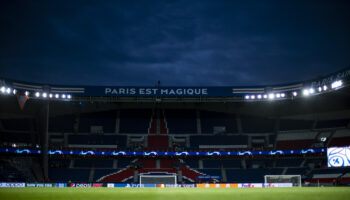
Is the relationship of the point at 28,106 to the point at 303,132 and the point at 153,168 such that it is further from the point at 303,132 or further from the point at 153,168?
the point at 303,132

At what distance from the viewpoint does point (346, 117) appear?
52.5m

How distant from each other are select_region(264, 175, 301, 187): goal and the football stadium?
14 cm

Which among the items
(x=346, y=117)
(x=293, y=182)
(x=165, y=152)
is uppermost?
(x=346, y=117)

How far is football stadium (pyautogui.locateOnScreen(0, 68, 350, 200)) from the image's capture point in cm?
4788

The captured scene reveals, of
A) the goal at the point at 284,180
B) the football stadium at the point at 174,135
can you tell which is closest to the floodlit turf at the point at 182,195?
the goal at the point at 284,180

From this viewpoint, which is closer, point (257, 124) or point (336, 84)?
point (336, 84)

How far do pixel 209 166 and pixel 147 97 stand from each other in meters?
14.9

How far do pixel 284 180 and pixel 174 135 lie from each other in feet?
64.1

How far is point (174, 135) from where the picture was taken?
56750 millimetres

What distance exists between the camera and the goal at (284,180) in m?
43.0

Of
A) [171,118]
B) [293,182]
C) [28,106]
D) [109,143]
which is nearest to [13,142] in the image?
[28,106]

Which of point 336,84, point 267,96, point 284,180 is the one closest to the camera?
point 336,84

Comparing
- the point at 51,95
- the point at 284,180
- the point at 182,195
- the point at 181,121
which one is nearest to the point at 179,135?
the point at 181,121

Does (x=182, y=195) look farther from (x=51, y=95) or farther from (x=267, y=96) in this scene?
(x=267, y=96)
